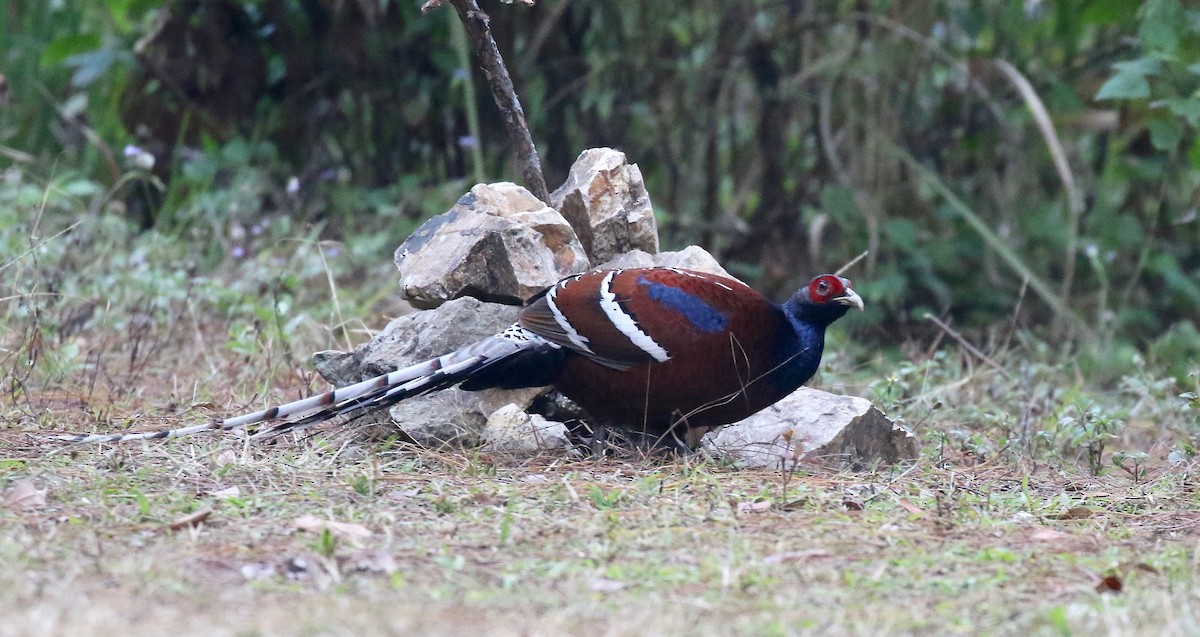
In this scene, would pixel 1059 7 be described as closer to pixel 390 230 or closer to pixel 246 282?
pixel 390 230

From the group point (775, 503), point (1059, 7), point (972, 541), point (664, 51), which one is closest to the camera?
point (972, 541)

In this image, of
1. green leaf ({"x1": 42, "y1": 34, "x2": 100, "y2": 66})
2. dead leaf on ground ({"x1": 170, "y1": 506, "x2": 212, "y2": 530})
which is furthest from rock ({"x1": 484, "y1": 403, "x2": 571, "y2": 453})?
green leaf ({"x1": 42, "y1": 34, "x2": 100, "y2": 66})

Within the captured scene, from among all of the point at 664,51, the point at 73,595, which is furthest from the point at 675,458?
the point at 664,51

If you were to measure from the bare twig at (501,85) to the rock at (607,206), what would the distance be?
0.12 metres

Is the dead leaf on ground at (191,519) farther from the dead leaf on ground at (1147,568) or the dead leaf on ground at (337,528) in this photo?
the dead leaf on ground at (1147,568)

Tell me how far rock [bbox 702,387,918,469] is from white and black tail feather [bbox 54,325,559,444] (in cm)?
68

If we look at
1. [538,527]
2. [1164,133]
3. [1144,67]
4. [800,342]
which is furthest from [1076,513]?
[1164,133]

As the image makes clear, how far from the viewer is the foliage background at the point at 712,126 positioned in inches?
289

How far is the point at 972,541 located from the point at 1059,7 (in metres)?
4.68

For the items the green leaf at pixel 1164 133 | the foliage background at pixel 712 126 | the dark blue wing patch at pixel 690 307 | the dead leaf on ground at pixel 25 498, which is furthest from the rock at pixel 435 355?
the green leaf at pixel 1164 133

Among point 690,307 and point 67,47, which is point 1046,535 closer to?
point 690,307

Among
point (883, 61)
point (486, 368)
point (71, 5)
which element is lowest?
point (486, 368)

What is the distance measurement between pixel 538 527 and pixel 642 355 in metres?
0.87

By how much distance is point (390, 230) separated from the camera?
723cm
